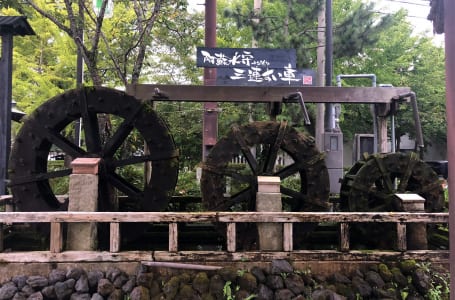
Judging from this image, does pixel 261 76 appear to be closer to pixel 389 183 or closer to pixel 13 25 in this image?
pixel 389 183

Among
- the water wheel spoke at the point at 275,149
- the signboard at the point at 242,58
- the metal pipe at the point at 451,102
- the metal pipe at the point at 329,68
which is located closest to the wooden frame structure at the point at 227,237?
the water wheel spoke at the point at 275,149

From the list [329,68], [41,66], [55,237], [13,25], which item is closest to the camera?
[55,237]

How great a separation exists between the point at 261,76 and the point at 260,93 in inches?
11.2

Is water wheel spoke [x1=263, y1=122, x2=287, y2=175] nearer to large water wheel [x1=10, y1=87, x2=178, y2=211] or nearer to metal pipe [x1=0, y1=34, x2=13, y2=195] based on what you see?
large water wheel [x1=10, y1=87, x2=178, y2=211]

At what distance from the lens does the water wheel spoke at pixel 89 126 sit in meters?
5.33

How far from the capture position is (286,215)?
156 inches

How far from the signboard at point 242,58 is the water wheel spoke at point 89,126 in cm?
188

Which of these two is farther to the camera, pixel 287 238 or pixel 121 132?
pixel 121 132

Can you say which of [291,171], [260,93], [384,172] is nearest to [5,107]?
[260,93]

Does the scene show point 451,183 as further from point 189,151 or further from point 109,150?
point 189,151

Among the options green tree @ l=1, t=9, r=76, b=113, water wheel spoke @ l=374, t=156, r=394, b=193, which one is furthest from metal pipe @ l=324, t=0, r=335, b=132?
green tree @ l=1, t=9, r=76, b=113

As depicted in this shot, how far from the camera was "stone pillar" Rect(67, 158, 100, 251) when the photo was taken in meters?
3.99

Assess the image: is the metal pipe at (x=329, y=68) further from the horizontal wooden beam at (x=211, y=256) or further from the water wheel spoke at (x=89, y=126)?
the water wheel spoke at (x=89, y=126)

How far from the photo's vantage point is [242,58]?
5727 mm
